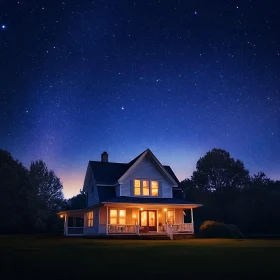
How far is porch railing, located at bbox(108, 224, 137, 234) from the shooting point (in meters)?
30.4

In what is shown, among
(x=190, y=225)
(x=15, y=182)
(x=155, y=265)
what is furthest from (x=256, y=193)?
(x=155, y=265)

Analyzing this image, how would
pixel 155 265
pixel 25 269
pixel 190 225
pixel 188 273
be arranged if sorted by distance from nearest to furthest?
1. pixel 188 273
2. pixel 25 269
3. pixel 155 265
4. pixel 190 225

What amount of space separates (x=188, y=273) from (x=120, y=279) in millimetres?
1680

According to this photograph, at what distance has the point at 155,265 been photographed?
9203 millimetres

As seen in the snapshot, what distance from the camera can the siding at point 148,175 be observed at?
33.3 meters

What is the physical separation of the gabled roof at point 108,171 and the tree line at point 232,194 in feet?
68.7

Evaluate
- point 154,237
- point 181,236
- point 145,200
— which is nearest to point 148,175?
point 145,200

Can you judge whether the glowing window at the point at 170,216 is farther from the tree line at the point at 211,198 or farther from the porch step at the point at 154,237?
the tree line at the point at 211,198

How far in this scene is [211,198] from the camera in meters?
63.8

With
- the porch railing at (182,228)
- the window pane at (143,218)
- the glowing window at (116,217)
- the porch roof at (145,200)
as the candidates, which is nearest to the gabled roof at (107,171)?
the porch roof at (145,200)

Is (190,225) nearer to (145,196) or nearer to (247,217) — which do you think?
(145,196)

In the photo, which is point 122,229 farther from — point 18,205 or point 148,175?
point 18,205

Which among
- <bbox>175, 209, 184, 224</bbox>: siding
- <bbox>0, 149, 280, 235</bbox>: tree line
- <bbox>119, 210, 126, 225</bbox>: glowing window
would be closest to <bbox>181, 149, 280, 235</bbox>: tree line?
<bbox>0, 149, 280, 235</bbox>: tree line

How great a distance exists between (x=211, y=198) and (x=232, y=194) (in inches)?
149
